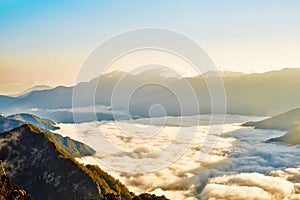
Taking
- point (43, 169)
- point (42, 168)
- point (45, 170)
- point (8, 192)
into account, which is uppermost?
point (8, 192)

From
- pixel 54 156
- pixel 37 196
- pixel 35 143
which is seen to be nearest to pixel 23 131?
pixel 35 143

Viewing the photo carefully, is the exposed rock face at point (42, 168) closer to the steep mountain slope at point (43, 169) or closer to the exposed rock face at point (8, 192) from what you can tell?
the steep mountain slope at point (43, 169)

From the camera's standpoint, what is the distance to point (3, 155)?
6004 inches

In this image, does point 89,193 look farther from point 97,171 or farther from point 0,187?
point 0,187

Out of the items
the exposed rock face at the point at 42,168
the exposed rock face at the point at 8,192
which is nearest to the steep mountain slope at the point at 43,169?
the exposed rock face at the point at 42,168

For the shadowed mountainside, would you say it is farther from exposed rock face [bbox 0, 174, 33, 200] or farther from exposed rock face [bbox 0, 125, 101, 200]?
exposed rock face [bbox 0, 174, 33, 200]

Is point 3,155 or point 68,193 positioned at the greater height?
point 3,155

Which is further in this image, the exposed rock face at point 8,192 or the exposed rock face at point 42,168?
the exposed rock face at point 42,168

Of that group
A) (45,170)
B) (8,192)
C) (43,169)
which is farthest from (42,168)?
(8,192)

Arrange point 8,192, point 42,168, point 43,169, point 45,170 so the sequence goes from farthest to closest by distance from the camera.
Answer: point 42,168 < point 43,169 < point 45,170 < point 8,192

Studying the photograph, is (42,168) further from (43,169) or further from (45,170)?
(45,170)

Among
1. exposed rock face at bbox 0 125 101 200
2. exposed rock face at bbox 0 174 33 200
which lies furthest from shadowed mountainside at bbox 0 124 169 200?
exposed rock face at bbox 0 174 33 200

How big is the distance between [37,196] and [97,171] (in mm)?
28858

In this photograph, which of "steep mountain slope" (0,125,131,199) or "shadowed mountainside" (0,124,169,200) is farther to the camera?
"shadowed mountainside" (0,124,169,200)
